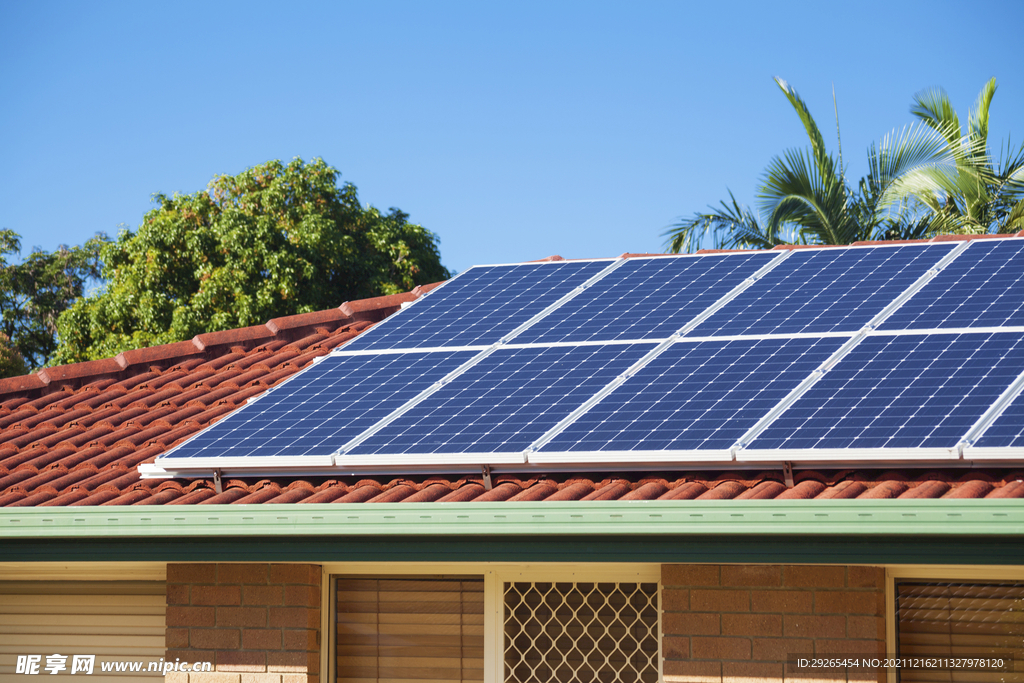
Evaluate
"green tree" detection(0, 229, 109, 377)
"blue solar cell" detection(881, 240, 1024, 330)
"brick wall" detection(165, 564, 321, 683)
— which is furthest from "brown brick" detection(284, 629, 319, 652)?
"green tree" detection(0, 229, 109, 377)

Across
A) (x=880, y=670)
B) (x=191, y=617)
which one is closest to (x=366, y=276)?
(x=191, y=617)

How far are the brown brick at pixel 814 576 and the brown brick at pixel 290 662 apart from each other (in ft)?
11.1

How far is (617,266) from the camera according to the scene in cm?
1136

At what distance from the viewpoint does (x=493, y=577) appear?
7.85 metres

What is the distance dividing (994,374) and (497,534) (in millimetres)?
3344

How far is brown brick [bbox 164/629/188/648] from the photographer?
807 centimetres

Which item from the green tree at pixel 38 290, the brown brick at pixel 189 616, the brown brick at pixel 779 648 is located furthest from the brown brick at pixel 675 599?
the green tree at pixel 38 290

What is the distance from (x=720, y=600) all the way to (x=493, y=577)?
168 cm

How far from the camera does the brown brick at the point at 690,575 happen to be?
23.3ft

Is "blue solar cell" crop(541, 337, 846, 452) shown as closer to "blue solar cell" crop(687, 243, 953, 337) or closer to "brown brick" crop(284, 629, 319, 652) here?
"blue solar cell" crop(687, 243, 953, 337)

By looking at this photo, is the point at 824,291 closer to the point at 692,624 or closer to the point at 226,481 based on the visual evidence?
the point at 692,624

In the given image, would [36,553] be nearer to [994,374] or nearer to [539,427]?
[539,427]

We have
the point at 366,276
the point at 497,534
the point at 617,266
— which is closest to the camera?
the point at 497,534

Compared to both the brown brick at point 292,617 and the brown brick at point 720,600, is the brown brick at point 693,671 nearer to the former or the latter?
the brown brick at point 720,600
